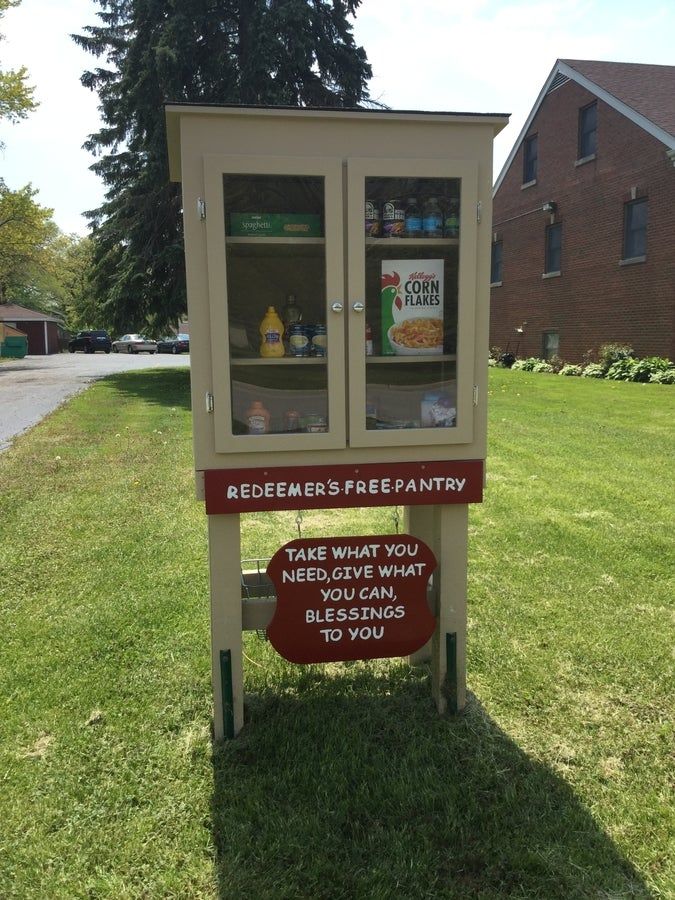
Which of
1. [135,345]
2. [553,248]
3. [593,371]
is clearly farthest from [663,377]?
[135,345]

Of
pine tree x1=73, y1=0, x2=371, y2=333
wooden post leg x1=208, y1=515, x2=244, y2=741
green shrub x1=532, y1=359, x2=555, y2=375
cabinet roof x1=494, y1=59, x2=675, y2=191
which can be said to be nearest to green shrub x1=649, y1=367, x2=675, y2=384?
green shrub x1=532, y1=359, x2=555, y2=375

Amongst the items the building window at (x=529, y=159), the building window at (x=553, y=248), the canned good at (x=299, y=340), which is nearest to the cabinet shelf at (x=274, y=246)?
the canned good at (x=299, y=340)

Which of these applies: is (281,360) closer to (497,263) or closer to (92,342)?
(497,263)

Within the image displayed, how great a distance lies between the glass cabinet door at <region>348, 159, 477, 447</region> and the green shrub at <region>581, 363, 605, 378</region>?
57.2 ft

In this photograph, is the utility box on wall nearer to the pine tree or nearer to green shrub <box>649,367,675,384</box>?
the pine tree

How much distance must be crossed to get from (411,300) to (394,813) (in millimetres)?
1989

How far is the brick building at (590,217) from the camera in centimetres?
1803

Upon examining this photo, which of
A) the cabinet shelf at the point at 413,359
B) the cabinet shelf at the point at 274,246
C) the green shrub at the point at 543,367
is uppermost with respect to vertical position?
the cabinet shelf at the point at 274,246

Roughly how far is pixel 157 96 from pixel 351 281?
15284 millimetres

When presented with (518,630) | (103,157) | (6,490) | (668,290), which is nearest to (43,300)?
(103,157)

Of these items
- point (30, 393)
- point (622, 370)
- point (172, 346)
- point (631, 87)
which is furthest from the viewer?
point (172, 346)

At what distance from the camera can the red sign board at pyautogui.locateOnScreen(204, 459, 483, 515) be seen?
2852mm

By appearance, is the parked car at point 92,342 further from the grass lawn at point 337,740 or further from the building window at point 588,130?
the grass lawn at point 337,740

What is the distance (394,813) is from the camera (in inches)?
99.3
